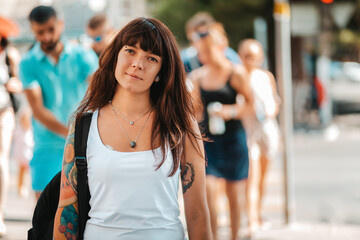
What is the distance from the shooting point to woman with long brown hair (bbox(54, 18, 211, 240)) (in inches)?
97.5

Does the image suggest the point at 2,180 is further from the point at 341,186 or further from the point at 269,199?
the point at 341,186

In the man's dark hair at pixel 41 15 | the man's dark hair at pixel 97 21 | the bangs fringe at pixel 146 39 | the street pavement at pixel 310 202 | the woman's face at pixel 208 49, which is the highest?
the man's dark hair at pixel 97 21

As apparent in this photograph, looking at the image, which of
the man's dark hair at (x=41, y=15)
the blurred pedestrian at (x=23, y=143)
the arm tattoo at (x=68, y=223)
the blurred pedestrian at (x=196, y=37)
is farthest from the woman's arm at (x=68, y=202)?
the blurred pedestrian at (x=23, y=143)

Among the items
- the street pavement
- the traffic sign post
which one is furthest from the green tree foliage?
the traffic sign post

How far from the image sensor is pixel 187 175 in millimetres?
2689

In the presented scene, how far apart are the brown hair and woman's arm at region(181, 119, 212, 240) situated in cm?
3

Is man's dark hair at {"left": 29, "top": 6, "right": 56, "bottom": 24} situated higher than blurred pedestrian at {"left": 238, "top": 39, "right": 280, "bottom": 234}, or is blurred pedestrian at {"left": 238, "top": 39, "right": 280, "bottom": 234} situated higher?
man's dark hair at {"left": 29, "top": 6, "right": 56, "bottom": 24}

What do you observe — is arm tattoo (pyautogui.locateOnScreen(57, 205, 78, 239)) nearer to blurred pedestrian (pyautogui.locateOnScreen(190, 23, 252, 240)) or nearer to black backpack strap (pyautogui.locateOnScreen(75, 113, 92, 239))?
black backpack strap (pyautogui.locateOnScreen(75, 113, 92, 239))

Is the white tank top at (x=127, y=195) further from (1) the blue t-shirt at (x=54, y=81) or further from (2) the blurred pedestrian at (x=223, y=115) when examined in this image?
(2) the blurred pedestrian at (x=223, y=115)

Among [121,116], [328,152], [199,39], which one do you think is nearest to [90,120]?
[121,116]

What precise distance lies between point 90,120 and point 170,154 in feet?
1.18

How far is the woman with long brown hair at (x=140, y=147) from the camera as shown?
248 centimetres

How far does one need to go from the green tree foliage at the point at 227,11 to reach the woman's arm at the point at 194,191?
2061 centimetres

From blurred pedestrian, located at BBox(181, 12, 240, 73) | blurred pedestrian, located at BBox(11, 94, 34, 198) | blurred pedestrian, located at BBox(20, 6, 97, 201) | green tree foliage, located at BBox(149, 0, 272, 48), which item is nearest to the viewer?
blurred pedestrian, located at BBox(20, 6, 97, 201)
